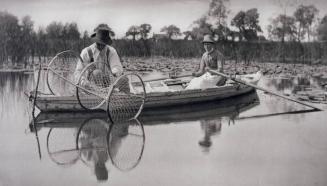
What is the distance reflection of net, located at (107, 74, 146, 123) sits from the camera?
2.83m

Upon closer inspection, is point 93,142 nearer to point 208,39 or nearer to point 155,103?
point 155,103

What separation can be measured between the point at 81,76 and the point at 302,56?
2.25m

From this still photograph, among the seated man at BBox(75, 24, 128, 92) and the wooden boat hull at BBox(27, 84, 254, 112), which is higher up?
the seated man at BBox(75, 24, 128, 92)

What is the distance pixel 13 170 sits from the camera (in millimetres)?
2215

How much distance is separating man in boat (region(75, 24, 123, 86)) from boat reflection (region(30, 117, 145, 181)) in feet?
1.00

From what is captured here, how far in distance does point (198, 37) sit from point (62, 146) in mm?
1363

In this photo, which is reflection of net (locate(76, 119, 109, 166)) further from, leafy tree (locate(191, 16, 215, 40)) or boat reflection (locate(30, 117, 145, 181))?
leafy tree (locate(191, 16, 215, 40))

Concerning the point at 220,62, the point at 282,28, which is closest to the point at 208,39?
the point at 220,62

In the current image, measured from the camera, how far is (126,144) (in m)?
2.55

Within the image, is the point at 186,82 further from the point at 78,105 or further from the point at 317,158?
the point at 317,158

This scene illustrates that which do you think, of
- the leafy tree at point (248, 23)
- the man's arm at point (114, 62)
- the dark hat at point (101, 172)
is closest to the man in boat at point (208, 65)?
the leafy tree at point (248, 23)

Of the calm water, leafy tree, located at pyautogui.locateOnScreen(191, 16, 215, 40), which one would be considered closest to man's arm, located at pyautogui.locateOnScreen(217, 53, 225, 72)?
leafy tree, located at pyautogui.locateOnScreen(191, 16, 215, 40)

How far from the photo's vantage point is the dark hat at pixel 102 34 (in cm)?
284

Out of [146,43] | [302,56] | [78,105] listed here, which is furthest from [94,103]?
[302,56]
